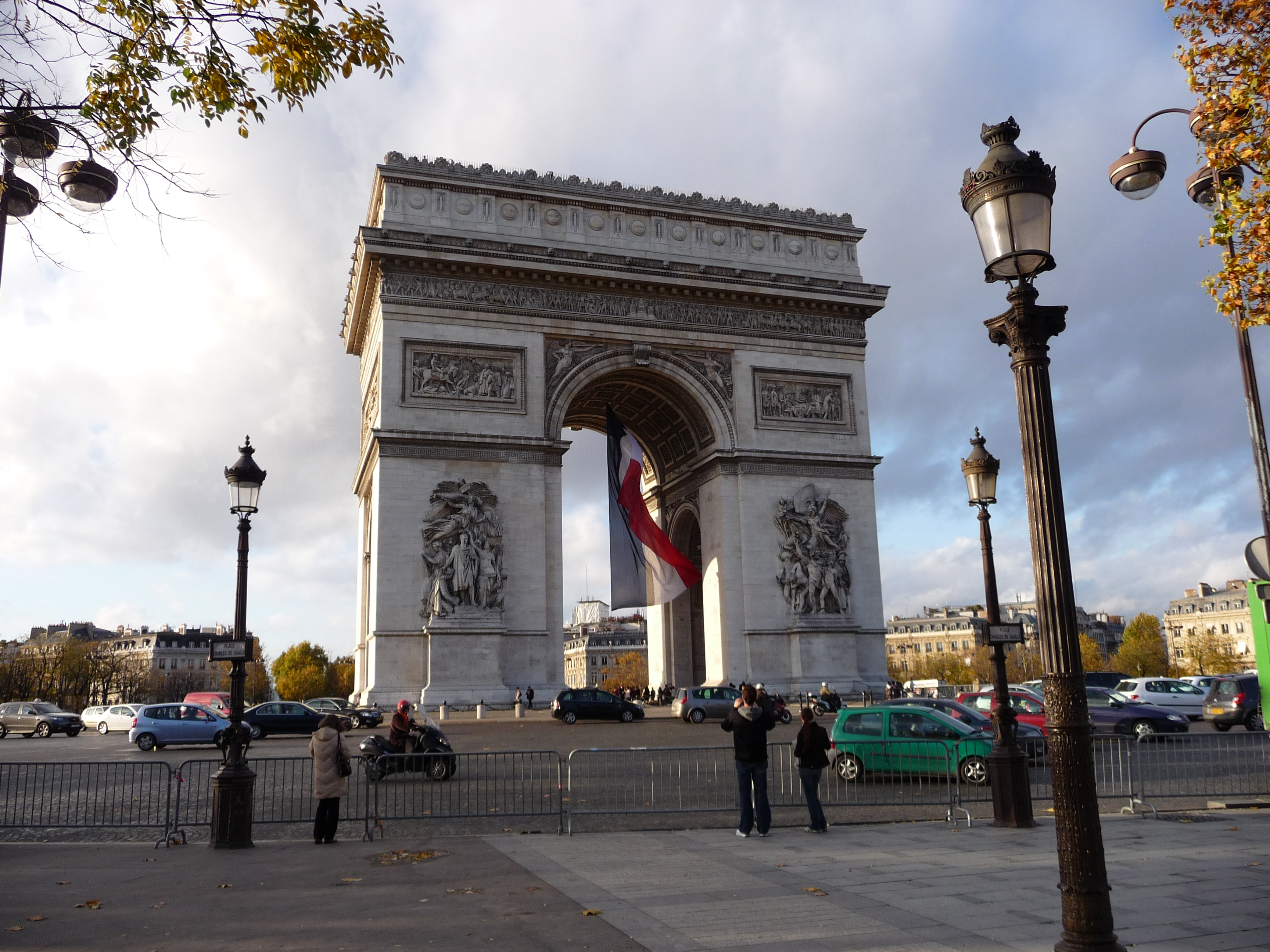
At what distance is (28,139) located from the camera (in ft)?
24.7

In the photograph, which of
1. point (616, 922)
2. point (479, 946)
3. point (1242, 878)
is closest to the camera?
point (479, 946)

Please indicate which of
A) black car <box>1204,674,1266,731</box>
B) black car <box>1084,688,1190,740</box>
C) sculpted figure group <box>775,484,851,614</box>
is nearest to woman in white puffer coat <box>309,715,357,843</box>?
black car <box>1084,688,1190,740</box>

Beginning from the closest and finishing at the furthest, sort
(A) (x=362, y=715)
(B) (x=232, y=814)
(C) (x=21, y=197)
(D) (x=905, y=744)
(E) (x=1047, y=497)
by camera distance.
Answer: (E) (x=1047, y=497) → (C) (x=21, y=197) → (B) (x=232, y=814) → (D) (x=905, y=744) → (A) (x=362, y=715)

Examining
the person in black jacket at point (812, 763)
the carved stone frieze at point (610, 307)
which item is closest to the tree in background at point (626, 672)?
the carved stone frieze at point (610, 307)

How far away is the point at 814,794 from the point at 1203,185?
7.97 meters

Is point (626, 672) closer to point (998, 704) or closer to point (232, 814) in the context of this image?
point (998, 704)

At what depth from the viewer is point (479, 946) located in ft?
20.0

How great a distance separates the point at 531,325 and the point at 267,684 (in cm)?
11738

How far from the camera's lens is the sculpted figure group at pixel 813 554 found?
111 feet

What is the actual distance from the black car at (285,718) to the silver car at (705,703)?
9.35m

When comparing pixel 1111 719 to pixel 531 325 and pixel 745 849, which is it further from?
pixel 531 325

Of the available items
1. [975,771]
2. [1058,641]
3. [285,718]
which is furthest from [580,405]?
[1058,641]

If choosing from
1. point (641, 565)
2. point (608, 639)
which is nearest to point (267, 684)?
point (608, 639)

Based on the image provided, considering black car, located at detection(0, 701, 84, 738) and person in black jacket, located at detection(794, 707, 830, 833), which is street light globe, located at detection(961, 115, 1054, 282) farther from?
black car, located at detection(0, 701, 84, 738)
